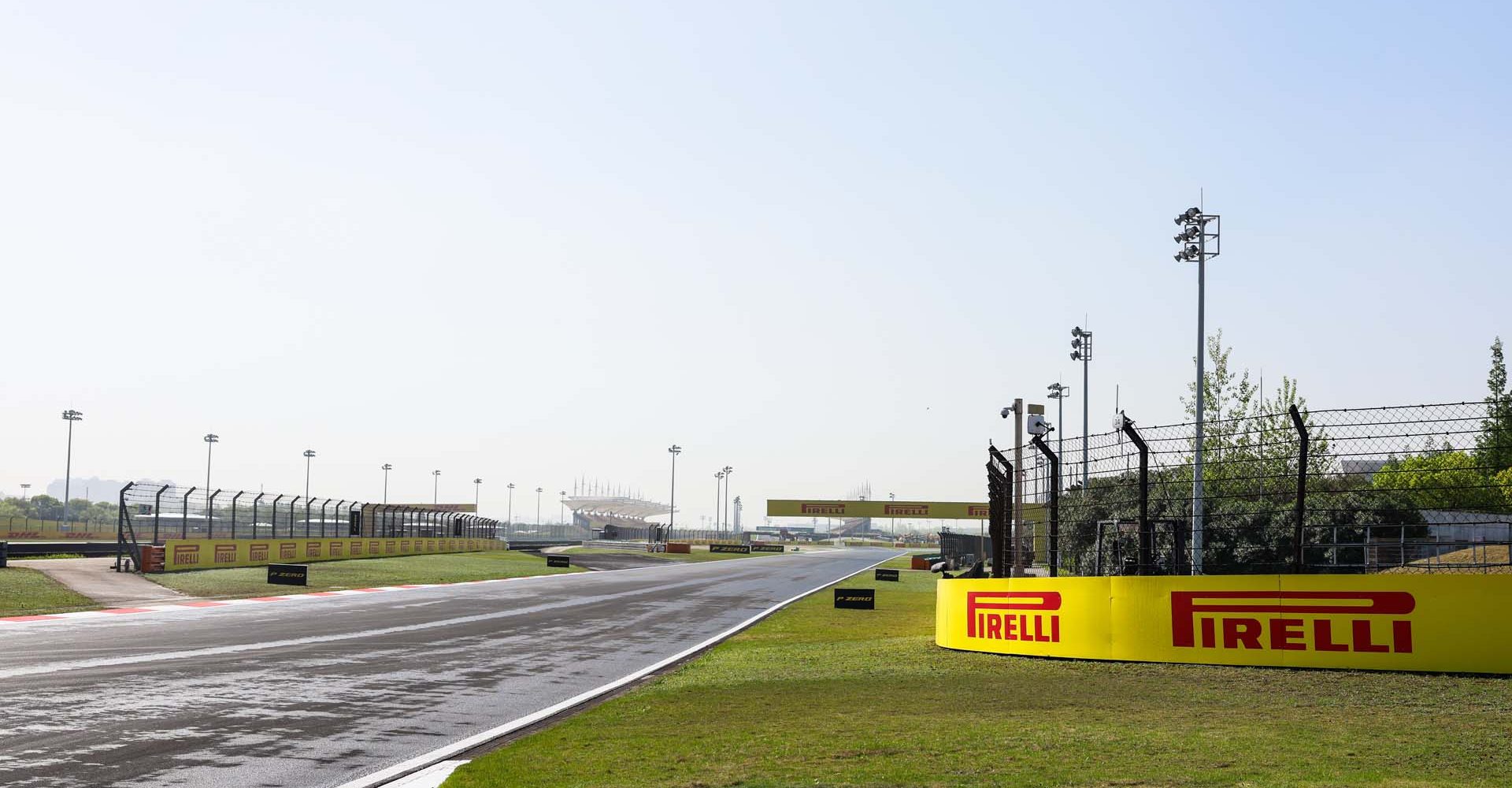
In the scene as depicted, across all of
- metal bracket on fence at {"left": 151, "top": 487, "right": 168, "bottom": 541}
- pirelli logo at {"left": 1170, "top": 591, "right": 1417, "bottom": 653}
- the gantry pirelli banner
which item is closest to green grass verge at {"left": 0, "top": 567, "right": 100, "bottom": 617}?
metal bracket on fence at {"left": 151, "top": 487, "right": 168, "bottom": 541}

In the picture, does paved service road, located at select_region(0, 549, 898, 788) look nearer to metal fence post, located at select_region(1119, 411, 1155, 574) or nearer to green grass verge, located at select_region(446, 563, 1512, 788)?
green grass verge, located at select_region(446, 563, 1512, 788)

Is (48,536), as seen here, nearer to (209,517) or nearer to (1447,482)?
(209,517)

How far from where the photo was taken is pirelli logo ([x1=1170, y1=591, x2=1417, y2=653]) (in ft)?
40.1

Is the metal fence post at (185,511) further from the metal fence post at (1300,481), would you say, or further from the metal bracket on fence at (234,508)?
the metal fence post at (1300,481)

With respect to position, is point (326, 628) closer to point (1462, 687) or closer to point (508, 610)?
point (508, 610)

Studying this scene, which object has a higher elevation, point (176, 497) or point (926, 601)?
point (176, 497)

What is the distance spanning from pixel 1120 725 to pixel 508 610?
1949 centimetres

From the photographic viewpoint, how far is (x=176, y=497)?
38469 millimetres

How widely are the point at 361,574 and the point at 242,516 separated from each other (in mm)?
5531

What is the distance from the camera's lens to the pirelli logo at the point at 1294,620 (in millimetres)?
12217

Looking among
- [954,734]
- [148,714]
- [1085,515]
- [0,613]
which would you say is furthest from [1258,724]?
[0,613]

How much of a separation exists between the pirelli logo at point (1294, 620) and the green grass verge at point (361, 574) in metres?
25.3

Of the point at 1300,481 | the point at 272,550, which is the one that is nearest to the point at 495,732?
the point at 1300,481

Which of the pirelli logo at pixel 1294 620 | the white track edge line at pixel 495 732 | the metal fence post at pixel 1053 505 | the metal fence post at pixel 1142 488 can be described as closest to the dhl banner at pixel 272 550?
the white track edge line at pixel 495 732
